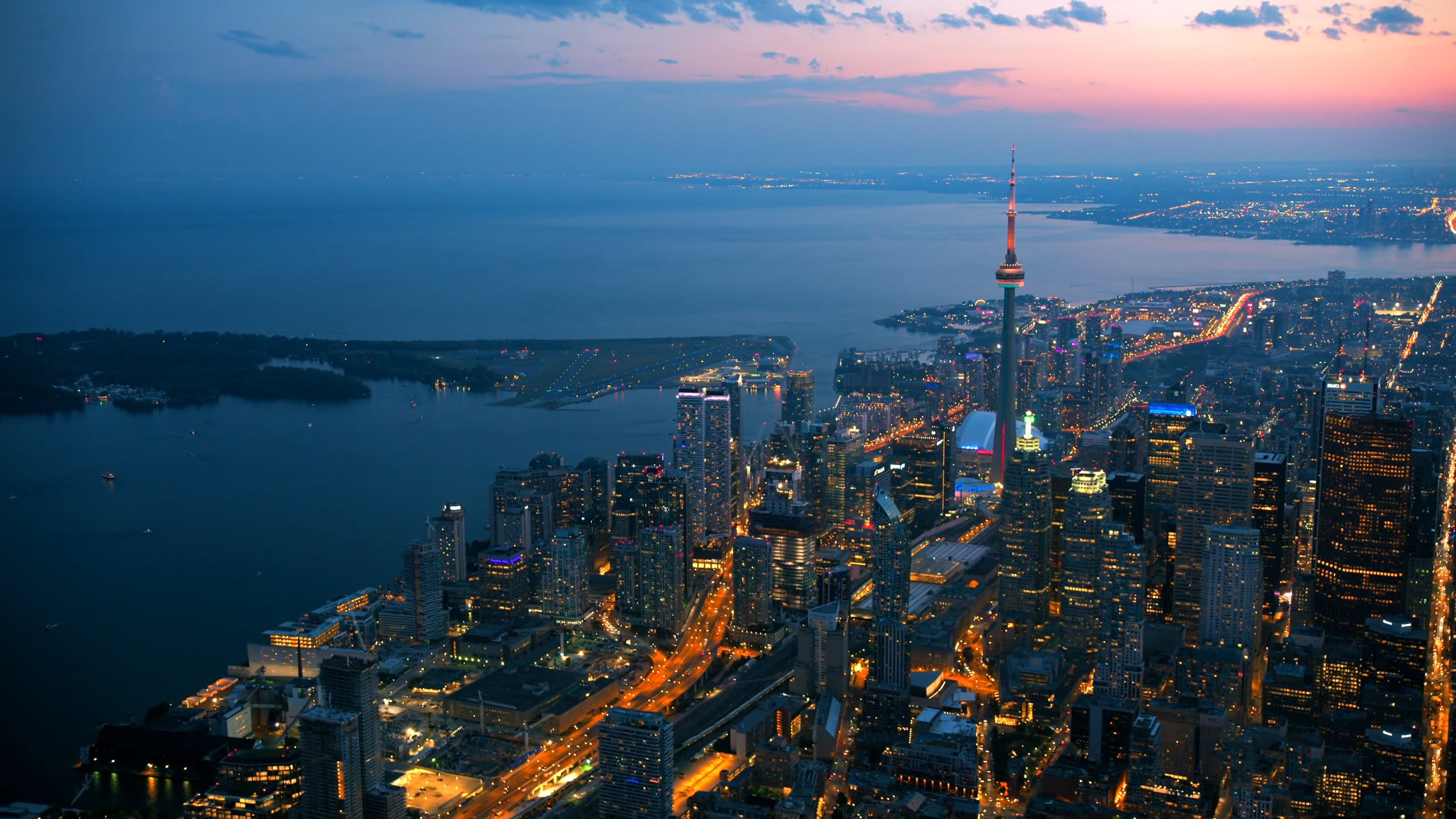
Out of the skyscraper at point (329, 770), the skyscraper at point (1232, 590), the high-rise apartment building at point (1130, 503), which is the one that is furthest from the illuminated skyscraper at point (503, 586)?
the skyscraper at point (1232, 590)

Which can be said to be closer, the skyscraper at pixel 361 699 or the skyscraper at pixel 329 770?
the skyscraper at pixel 329 770

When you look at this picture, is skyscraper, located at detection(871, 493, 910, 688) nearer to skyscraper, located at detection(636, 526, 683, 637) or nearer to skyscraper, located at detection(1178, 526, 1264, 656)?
skyscraper, located at detection(636, 526, 683, 637)

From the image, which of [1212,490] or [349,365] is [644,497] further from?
[349,365]

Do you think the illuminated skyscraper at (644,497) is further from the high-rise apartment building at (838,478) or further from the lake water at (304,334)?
the high-rise apartment building at (838,478)

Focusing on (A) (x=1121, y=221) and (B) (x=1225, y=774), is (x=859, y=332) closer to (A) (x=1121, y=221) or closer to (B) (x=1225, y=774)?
(A) (x=1121, y=221)

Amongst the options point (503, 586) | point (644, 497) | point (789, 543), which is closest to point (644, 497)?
point (644, 497)

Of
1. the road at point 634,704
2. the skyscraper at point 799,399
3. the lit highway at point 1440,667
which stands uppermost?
the skyscraper at point 799,399
